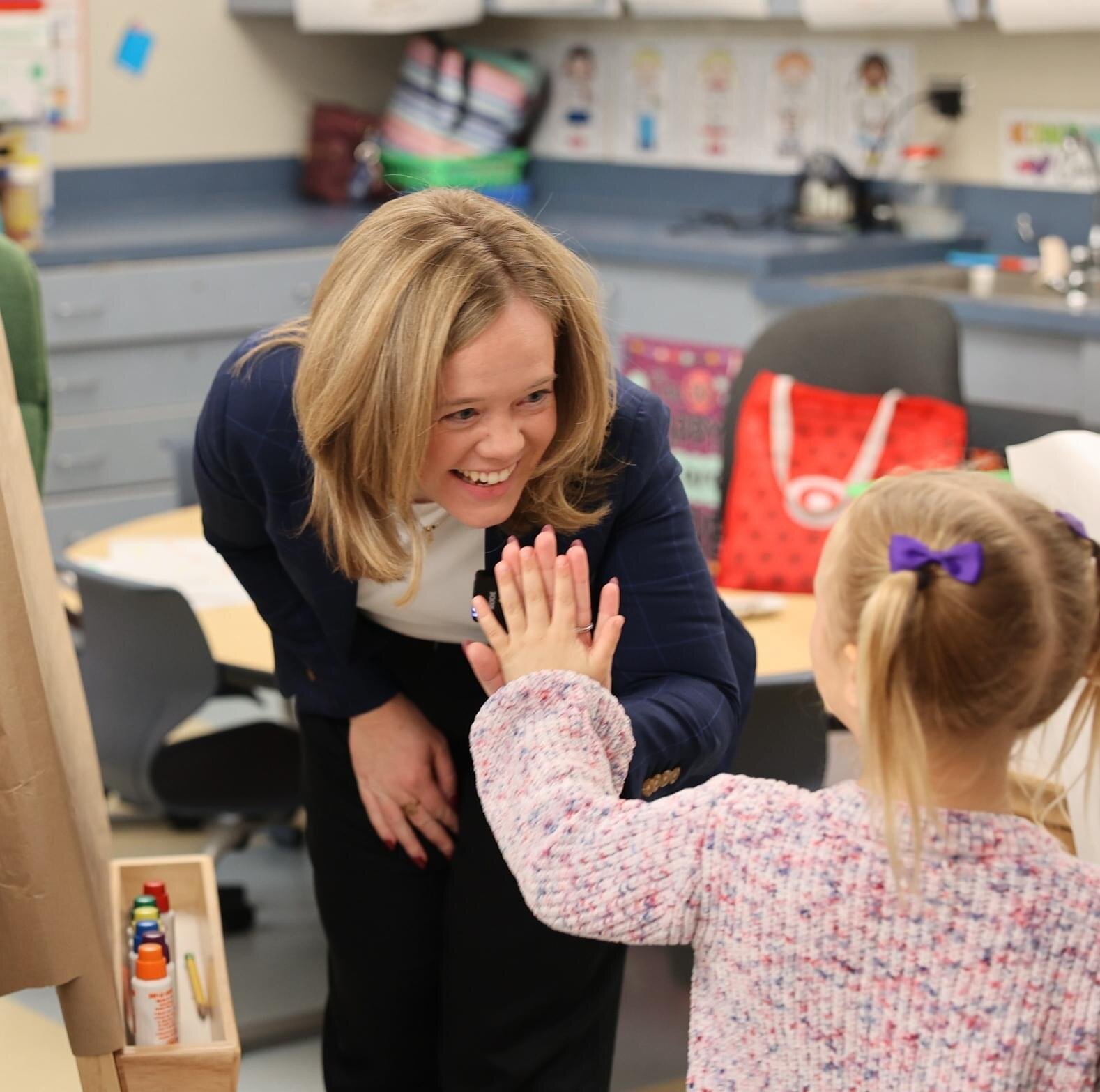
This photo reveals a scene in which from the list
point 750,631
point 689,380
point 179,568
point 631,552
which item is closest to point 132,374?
point 689,380

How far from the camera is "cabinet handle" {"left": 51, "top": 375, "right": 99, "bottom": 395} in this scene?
438 cm

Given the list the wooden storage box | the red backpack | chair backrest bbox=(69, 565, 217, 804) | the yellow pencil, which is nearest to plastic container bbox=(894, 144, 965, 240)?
the red backpack

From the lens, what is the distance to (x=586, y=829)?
3.96 feet

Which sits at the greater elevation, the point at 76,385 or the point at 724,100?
the point at 724,100

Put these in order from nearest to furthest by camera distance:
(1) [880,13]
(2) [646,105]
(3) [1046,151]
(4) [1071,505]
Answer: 1. (4) [1071,505]
2. (1) [880,13]
3. (3) [1046,151]
4. (2) [646,105]

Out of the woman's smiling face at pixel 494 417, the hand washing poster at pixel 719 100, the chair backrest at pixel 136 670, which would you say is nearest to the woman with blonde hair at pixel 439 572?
the woman's smiling face at pixel 494 417

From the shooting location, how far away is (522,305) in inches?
56.1

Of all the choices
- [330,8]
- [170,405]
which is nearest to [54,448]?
[170,405]

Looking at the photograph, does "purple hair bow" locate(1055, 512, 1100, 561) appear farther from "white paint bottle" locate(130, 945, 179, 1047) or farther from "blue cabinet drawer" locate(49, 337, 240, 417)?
"blue cabinet drawer" locate(49, 337, 240, 417)

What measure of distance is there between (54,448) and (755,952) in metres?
3.56

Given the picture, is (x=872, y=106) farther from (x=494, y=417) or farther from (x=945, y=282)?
(x=494, y=417)

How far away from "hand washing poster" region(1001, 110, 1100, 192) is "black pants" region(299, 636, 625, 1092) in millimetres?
2925

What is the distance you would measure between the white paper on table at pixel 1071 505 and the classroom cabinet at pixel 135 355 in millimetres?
3221

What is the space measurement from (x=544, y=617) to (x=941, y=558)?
13.2 inches
